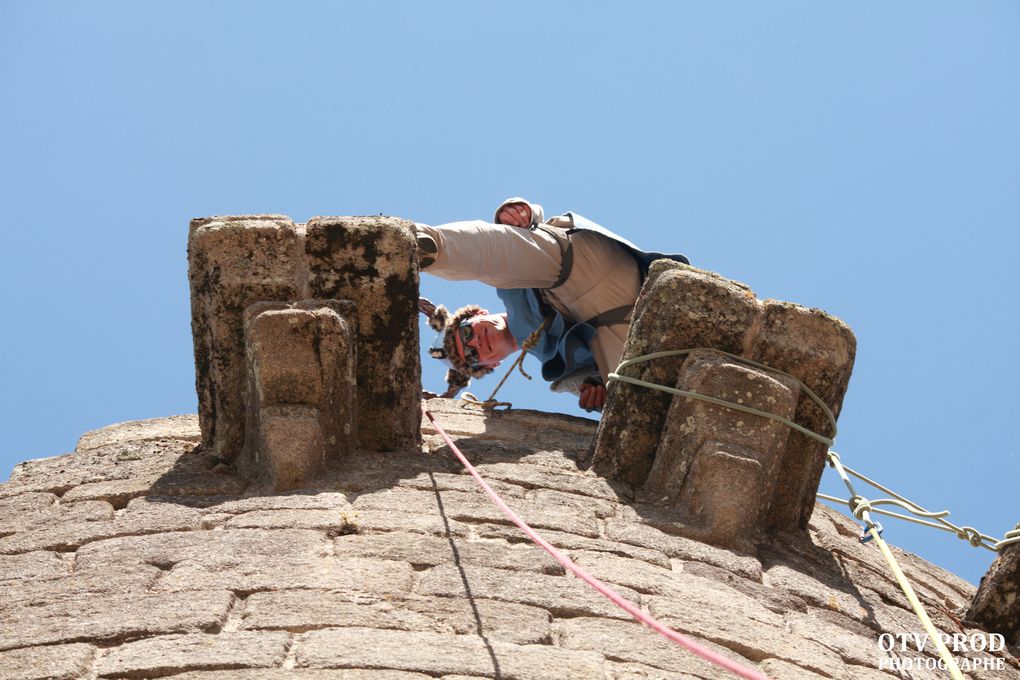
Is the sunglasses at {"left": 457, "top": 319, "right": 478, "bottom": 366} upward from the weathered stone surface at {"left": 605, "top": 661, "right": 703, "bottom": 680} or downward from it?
upward

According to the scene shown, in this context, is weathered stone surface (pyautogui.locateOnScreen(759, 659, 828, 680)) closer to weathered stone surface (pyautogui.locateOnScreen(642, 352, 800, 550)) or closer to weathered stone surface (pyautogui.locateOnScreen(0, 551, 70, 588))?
weathered stone surface (pyautogui.locateOnScreen(642, 352, 800, 550))

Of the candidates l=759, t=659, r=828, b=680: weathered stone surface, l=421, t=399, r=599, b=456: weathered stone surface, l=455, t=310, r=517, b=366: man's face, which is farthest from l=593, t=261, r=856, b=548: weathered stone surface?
l=455, t=310, r=517, b=366: man's face

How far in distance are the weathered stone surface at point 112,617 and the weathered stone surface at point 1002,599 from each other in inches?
102

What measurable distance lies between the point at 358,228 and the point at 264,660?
1755 mm

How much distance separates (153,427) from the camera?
500 centimetres

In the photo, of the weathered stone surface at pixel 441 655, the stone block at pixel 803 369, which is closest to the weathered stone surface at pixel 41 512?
the weathered stone surface at pixel 441 655

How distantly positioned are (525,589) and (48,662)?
1.20 meters

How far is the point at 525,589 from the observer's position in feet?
11.3

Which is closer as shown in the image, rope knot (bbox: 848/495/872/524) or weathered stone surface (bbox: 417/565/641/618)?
weathered stone surface (bbox: 417/565/641/618)

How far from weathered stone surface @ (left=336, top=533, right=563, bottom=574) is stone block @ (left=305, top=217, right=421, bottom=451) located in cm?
81

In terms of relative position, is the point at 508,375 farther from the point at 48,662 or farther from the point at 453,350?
the point at 48,662

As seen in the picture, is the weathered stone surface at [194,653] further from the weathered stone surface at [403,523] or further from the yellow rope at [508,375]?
the yellow rope at [508,375]

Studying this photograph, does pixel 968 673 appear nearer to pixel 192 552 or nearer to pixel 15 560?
pixel 192 552

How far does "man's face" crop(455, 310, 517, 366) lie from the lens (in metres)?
6.32
